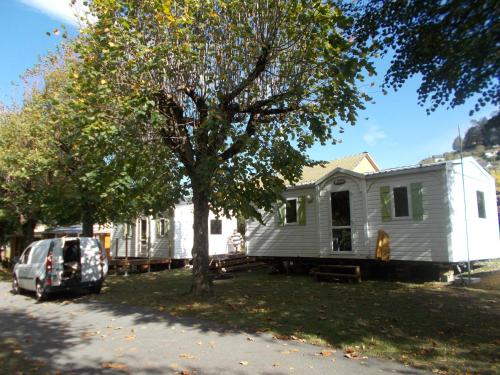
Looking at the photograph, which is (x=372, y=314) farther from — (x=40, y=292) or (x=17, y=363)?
(x=40, y=292)

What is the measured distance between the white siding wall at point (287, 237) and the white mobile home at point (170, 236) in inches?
159

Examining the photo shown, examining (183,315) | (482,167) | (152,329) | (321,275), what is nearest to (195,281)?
(183,315)

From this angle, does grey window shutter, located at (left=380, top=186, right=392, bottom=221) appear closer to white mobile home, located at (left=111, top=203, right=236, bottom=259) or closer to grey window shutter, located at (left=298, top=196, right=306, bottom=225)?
grey window shutter, located at (left=298, top=196, right=306, bottom=225)

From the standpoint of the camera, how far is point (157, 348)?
702 cm

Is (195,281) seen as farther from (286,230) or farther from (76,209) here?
(76,209)

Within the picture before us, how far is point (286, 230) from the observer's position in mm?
17953

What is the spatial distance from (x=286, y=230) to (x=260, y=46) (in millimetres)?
9189

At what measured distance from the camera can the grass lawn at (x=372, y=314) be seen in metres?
6.39

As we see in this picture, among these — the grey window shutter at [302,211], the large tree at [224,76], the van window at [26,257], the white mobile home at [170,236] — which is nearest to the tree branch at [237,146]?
the large tree at [224,76]

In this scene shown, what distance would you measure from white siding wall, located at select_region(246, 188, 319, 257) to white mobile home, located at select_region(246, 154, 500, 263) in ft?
0.13

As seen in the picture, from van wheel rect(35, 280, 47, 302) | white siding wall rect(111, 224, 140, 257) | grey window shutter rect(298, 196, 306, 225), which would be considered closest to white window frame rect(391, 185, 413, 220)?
grey window shutter rect(298, 196, 306, 225)

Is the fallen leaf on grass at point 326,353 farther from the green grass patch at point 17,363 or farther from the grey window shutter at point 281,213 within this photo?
the grey window shutter at point 281,213

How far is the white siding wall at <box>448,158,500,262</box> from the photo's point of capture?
43.9 ft

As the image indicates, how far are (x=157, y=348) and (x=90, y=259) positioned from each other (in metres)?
7.62
